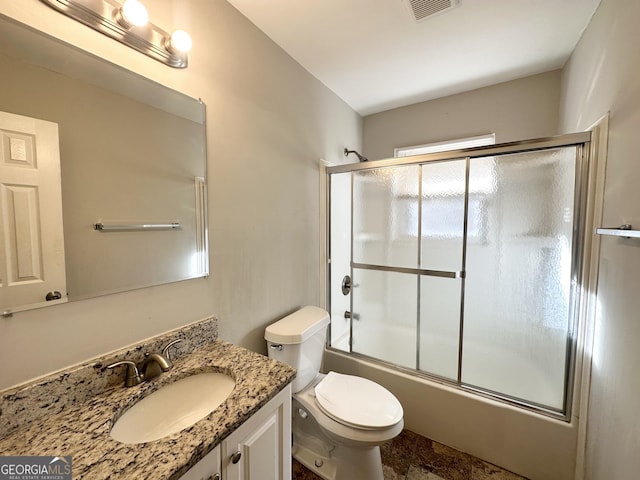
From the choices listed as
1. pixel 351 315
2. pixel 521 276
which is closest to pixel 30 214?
pixel 351 315

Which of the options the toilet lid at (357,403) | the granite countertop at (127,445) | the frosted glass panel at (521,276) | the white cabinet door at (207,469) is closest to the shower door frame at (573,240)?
the frosted glass panel at (521,276)

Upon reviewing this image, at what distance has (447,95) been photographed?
6.98 feet

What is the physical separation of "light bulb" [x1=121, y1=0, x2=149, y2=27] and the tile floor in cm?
216

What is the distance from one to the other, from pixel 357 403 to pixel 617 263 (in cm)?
129

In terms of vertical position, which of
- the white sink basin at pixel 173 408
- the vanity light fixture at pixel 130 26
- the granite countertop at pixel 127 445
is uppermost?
the vanity light fixture at pixel 130 26

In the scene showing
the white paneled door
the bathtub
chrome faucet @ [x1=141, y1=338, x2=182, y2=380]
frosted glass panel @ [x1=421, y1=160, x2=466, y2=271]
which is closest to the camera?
the white paneled door

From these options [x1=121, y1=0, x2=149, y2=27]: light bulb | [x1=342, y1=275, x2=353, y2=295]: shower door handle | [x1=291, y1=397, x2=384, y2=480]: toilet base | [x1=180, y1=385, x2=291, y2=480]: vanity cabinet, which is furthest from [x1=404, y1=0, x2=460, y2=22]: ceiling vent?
[x1=291, y1=397, x2=384, y2=480]: toilet base

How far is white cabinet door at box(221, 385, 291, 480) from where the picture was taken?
74 cm

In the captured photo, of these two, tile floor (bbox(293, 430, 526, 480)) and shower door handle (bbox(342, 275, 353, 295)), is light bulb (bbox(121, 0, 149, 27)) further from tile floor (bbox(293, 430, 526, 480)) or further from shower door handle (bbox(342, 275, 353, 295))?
tile floor (bbox(293, 430, 526, 480))

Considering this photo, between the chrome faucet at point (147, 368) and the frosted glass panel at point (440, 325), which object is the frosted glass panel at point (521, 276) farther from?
the chrome faucet at point (147, 368)

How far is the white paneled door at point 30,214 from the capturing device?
683 mm

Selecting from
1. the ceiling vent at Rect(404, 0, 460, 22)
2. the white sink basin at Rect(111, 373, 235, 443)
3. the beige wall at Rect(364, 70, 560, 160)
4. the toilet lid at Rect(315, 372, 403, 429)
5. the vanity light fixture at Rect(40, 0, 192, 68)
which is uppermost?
the ceiling vent at Rect(404, 0, 460, 22)

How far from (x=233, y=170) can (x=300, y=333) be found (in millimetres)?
920

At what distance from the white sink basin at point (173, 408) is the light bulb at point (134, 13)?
4.13 ft
